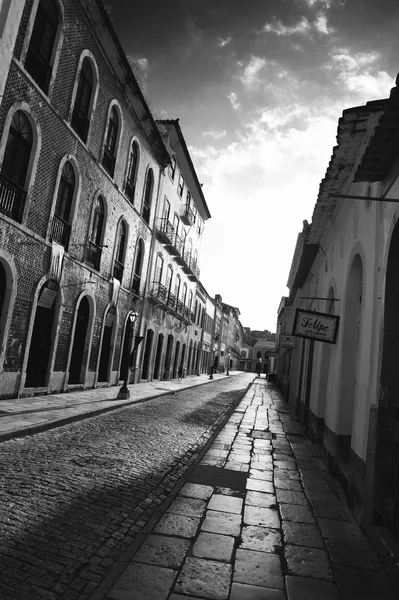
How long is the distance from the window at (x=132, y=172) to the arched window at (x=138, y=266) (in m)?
2.18

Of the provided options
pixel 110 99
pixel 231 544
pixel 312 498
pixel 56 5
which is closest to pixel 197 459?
pixel 312 498

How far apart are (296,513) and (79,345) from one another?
33.9 ft

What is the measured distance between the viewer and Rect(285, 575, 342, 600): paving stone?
254 centimetres

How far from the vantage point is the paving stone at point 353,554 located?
3040mm

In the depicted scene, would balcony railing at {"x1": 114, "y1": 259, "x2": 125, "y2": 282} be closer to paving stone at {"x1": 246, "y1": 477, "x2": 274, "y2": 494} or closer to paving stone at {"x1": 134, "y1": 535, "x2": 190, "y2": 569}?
paving stone at {"x1": 246, "y1": 477, "x2": 274, "y2": 494}

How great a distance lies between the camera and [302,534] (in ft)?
11.6

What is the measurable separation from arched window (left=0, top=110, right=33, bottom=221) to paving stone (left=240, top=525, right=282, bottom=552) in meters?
7.86

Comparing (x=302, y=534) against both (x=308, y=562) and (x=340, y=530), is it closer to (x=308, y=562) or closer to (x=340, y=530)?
(x=340, y=530)

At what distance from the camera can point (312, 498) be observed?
4531 millimetres

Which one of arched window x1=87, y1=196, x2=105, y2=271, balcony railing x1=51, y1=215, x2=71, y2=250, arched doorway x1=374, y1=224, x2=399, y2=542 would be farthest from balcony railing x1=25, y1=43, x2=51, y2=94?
arched doorway x1=374, y1=224, x2=399, y2=542

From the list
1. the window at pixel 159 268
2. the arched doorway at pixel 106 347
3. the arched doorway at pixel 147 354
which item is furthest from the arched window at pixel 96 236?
the arched doorway at pixel 147 354

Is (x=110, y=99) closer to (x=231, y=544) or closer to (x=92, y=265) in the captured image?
(x=92, y=265)

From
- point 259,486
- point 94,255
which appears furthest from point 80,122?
point 259,486

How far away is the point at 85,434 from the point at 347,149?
6.03m
